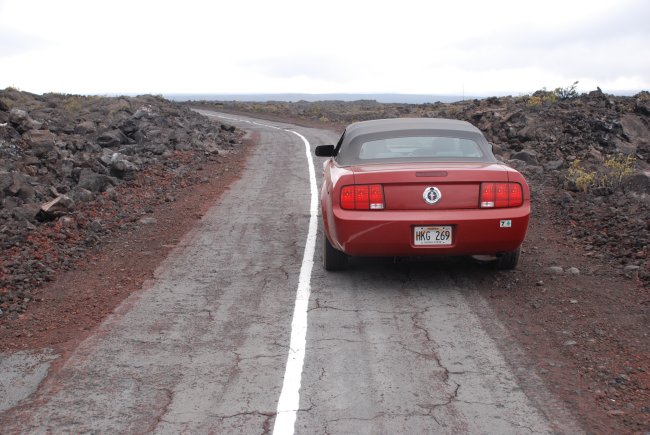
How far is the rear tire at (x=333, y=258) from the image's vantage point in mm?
7395

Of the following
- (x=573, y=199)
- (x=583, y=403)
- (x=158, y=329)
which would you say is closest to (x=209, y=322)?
(x=158, y=329)

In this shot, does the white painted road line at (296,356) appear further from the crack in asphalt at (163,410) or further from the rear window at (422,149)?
the rear window at (422,149)

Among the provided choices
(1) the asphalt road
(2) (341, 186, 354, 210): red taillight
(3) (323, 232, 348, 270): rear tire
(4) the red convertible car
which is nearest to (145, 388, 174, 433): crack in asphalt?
(1) the asphalt road

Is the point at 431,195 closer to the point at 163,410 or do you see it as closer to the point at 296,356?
the point at 296,356

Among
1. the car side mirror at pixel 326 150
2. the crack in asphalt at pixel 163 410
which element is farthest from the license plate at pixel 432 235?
the crack in asphalt at pixel 163 410

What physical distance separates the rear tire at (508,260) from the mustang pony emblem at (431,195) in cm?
120

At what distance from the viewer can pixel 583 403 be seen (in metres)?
4.38

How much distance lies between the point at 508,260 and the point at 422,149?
1.48 m

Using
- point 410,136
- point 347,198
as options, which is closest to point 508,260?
point 410,136

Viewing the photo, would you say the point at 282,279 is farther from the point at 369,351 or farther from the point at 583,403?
the point at 583,403

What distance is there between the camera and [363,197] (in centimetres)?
671

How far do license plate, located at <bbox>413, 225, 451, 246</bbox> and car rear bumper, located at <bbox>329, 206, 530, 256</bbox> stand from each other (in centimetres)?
4

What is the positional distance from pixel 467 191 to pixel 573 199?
5261 mm

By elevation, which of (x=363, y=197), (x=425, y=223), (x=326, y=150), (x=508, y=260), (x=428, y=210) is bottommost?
(x=508, y=260)
